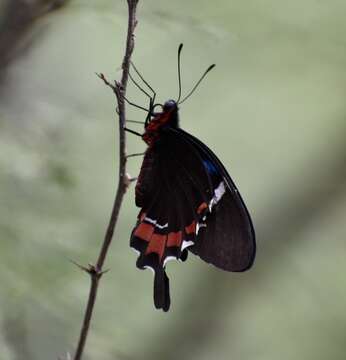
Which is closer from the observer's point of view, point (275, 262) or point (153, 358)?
point (153, 358)

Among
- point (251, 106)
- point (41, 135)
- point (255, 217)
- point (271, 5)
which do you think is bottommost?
point (41, 135)

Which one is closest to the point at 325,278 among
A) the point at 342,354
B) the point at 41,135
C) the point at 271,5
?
the point at 342,354

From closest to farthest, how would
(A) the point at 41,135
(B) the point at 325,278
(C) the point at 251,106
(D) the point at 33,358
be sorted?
(D) the point at 33,358 < (A) the point at 41,135 < (B) the point at 325,278 < (C) the point at 251,106

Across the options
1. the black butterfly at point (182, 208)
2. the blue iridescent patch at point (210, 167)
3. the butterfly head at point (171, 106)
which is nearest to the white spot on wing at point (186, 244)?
the black butterfly at point (182, 208)

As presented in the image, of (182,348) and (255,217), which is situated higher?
(255,217)

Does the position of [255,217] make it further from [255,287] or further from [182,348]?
[182,348]

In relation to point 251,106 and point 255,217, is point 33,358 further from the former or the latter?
point 251,106

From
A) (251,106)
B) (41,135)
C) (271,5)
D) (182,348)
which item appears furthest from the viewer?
(251,106)
